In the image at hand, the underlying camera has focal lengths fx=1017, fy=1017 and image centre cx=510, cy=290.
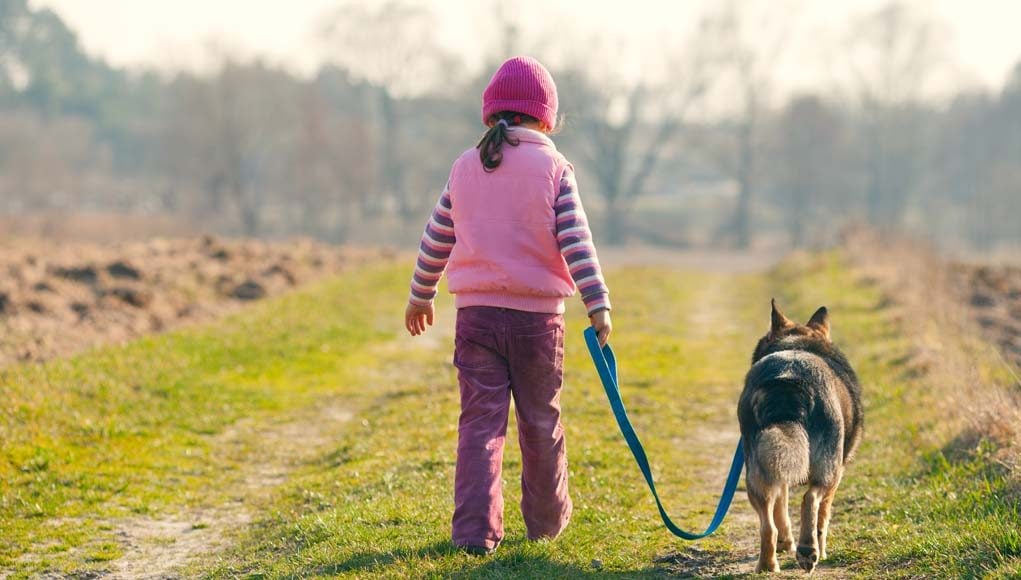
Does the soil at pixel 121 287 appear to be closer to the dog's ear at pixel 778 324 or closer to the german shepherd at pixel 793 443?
the dog's ear at pixel 778 324

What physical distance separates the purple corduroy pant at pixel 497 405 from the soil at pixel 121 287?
284 inches

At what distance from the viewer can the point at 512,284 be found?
5.29m

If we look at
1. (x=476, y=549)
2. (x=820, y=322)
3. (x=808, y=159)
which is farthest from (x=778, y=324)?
(x=808, y=159)

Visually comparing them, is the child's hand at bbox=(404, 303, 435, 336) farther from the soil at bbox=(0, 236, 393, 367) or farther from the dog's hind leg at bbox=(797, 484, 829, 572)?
the soil at bbox=(0, 236, 393, 367)

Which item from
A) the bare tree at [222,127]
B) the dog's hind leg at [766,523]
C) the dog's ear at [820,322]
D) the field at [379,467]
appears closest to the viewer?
the dog's hind leg at [766,523]

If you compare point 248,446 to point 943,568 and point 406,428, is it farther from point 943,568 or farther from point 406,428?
point 943,568

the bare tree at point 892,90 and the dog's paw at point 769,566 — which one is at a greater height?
the bare tree at point 892,90

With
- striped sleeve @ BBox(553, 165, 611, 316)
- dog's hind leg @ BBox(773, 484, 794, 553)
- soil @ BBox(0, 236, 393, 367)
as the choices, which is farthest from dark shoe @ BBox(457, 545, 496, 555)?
soil @ BBox(0, 236, 393, 367)

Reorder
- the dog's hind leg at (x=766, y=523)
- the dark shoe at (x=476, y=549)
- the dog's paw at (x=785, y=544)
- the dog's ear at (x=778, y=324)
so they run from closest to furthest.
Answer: the dog's hind leg at (x=766, y=523)
the dog's paw at (x=785, y=544)
the dark shoe at (x=476, y=549)
the dog's ear at (x=778, y=324)

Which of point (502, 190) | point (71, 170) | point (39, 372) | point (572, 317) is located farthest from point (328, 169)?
point (502, 190)

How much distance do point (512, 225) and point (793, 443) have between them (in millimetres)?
1763

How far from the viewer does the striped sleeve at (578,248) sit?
Result: 5.27m

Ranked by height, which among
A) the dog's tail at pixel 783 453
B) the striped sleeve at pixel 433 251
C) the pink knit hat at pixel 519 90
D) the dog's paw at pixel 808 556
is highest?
the pink knit hat at pixel 519 90

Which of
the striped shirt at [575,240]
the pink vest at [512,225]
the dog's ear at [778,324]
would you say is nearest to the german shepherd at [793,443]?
the dog's ear at [778,324]
